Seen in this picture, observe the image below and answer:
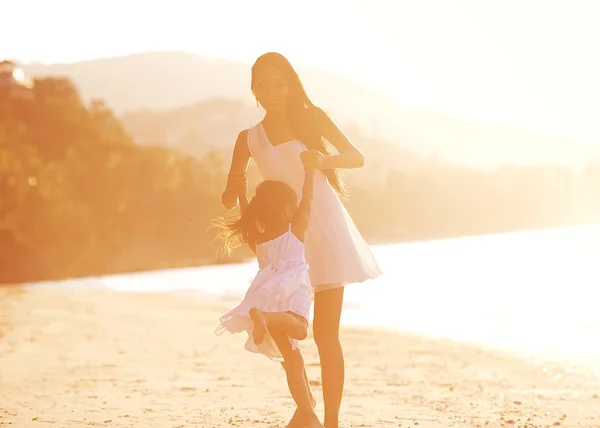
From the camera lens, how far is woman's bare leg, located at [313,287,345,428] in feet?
17.8

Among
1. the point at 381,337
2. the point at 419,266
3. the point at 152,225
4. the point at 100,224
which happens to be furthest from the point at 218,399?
the point at 152,225

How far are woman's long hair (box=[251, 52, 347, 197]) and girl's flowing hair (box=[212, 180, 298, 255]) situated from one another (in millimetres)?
354

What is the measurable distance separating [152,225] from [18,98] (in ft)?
30.7

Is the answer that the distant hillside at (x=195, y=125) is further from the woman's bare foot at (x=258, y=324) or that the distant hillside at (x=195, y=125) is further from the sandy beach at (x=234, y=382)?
the woman's bare foot at (x=258, y=324)

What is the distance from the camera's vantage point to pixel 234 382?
9109 millimetres

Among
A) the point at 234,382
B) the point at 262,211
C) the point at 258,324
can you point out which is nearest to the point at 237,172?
the point at 262,211

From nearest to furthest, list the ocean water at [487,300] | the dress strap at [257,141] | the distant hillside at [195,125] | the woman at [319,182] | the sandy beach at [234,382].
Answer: the woman at [319,182] → the dress strap at [257,141] → the sandy beach at [234,382] → the ocean water at [487,300] → the distant hillside at [195,125]

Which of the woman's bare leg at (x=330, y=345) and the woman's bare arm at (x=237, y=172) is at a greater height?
the woman's bare arm at (x=237, y=172)

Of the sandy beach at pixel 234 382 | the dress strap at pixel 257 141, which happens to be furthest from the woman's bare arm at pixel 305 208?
the sandy beach at pixel 234 382

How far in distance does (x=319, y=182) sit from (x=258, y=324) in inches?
33.9

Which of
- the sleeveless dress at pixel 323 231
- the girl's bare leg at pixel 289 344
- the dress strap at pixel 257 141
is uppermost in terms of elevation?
the dress strap at pixel 257 141

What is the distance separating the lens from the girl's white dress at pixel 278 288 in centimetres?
509

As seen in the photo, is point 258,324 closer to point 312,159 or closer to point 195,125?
point 312,159

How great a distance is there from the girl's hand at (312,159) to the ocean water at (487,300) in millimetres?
7614
